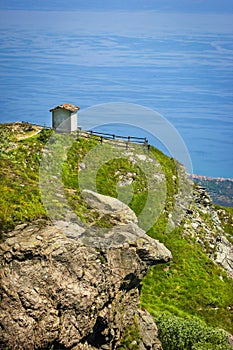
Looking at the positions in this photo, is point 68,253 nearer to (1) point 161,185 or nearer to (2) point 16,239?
(2) point 16,239

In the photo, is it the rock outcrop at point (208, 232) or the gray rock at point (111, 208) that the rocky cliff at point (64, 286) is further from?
the rock outcrop at point (208, 232)

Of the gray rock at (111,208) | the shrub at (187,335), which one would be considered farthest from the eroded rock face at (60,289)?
the shrub at (187,335)

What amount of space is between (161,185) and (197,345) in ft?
70.0

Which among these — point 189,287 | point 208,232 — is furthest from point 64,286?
point 208,232

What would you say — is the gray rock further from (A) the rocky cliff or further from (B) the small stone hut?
(B) the small stone hut

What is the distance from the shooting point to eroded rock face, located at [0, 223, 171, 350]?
22.5m

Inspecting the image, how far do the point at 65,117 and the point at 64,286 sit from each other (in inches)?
1215

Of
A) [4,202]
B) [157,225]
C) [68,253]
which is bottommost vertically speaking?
[157,225]

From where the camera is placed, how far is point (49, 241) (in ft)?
78.4

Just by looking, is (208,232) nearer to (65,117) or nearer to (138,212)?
(138,212)

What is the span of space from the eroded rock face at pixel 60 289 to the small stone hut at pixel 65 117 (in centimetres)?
2697

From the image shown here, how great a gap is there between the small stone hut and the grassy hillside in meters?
1.53

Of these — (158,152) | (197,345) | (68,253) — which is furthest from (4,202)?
(158,152)

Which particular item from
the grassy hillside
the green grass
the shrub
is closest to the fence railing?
the grassy hillside
